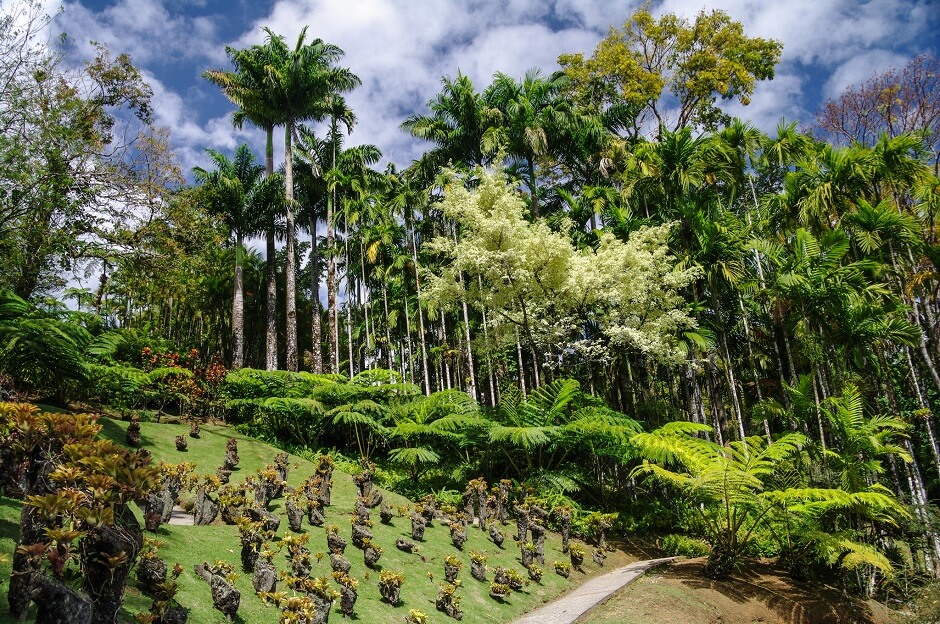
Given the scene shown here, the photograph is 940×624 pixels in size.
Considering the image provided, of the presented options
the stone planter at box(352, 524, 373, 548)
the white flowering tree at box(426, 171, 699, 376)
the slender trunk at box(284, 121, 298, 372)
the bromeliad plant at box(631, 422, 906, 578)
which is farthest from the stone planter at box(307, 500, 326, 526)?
the slender trunk at box(284, 121, 298, 372)

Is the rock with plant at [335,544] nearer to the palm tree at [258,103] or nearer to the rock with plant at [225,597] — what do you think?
the rock with plant at [225,597]

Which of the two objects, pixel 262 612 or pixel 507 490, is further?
pixel 507 490

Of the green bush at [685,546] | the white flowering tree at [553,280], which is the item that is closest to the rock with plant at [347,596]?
the green bush at [685,546]

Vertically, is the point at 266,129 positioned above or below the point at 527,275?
above

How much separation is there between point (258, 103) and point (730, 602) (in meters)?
25.3

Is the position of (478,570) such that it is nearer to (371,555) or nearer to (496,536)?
(371,555)

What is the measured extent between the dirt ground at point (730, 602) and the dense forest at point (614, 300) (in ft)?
1.67

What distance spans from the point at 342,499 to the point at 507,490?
3.34 m

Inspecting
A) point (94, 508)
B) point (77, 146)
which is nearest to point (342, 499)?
point (94, 508)

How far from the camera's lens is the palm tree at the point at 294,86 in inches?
912

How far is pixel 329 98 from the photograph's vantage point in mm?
25281

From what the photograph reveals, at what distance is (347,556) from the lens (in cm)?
655

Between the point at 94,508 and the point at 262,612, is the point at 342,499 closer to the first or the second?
the point at 262,612

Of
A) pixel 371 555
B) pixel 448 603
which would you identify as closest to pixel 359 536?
pixel 371 555
